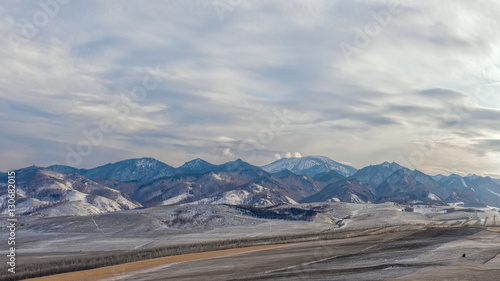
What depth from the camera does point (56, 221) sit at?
431 feet

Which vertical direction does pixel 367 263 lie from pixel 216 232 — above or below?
above

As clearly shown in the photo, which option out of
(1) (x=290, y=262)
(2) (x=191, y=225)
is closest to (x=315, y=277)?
(1) (x=290, y=262)

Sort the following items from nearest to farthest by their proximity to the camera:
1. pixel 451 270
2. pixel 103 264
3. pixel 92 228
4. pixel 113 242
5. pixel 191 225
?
pixel 451 270 → pixel 103 264 → pixel 113 242 → pixel 92 228 → pixel 191 225

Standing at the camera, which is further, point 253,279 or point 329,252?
point 329,252

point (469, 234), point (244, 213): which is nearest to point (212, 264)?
point (469, 234)

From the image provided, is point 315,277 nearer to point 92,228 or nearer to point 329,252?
point 329,252

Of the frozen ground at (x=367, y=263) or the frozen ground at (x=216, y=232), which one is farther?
the frozen ground at (x=216, y=232)

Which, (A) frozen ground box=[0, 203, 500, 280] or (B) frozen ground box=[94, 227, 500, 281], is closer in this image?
(B) frozen ground box=[94, 227, 500, 281]

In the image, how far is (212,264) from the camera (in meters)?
40.6

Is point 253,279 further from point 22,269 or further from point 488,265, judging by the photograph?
point 22,269

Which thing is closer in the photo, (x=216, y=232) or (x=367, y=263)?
(x=367, y=263)

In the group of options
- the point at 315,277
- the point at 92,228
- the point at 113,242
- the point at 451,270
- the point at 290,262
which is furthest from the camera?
the point at 92,228

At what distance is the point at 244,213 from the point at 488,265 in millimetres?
139136

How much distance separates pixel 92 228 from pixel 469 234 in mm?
110932
